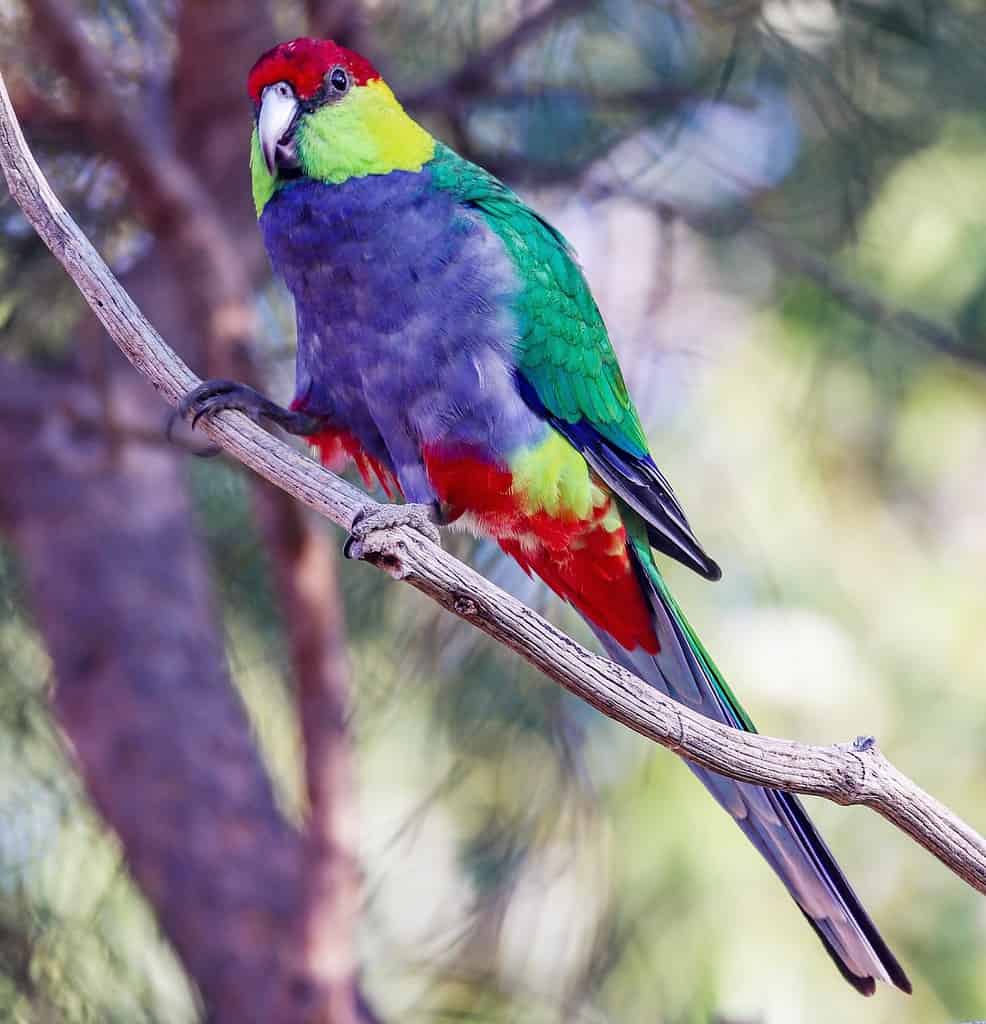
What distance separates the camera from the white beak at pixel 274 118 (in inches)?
74.9

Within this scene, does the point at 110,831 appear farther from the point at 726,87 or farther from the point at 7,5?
the point at 726,87

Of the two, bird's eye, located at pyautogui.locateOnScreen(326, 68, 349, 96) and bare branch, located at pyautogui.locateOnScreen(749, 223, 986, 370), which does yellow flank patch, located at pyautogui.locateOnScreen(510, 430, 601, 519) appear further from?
bare branch, located at pyautogui.locateOnScreen(749, 223, 986, 370)

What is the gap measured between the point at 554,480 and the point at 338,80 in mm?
679

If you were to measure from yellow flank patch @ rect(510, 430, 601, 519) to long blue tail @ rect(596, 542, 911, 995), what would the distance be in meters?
0.12

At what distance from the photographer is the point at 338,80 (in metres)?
1.99

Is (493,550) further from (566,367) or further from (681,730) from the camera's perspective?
(681,730)

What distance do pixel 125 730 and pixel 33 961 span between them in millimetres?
525

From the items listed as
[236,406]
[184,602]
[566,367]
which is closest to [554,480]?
[566,367]

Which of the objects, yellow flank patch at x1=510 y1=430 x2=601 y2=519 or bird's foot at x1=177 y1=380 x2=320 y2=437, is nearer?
bird's foot at x1=177 y1=380 x2=320 y2=437

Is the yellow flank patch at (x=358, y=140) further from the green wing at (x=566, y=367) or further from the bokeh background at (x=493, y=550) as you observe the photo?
the bokeh background at (x=493, y=550)

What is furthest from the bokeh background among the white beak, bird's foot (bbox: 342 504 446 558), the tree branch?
the tree branch

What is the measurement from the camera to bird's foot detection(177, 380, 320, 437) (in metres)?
1.76

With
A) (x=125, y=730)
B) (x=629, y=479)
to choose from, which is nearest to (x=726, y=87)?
(x=629, y=479)

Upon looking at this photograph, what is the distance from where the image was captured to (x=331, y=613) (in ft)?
8.31
